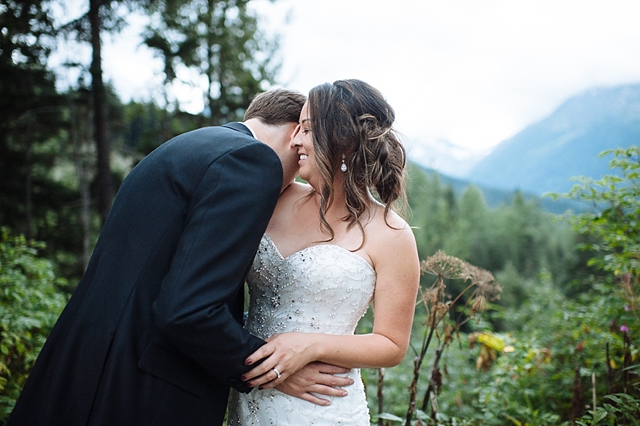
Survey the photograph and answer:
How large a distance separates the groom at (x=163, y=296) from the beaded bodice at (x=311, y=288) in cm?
42

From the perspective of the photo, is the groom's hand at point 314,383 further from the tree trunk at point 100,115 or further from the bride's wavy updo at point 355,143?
the tree trunk at point 100,115

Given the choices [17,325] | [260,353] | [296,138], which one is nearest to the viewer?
[260,353]

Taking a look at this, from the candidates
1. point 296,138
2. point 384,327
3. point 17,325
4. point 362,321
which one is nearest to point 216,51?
point 362,321

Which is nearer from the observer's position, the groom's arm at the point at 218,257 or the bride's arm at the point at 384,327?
the groom's arm at the point at 218,257

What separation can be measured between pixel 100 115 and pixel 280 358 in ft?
37.8

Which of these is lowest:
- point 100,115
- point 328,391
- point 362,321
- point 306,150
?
point 362,321

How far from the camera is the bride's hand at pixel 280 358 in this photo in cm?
175

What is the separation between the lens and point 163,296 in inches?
58.4

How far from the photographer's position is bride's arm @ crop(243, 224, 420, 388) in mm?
1915

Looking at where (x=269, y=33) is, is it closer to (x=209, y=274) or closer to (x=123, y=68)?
(x=123, y=68)

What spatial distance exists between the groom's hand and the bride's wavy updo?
1.95 feet

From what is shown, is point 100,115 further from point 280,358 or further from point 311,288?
point 280,358

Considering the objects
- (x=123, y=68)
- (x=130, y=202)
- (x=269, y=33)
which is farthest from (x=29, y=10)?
(x=130, y=202)

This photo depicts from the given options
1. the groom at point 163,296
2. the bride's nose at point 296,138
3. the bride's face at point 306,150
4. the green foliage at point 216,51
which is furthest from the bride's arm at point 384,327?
the green foliage at point 216,51
